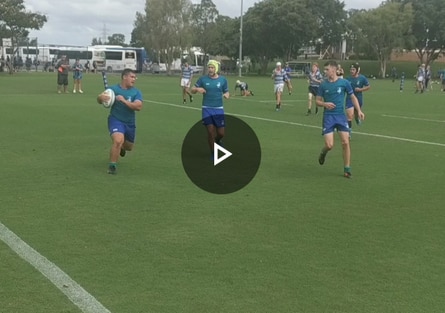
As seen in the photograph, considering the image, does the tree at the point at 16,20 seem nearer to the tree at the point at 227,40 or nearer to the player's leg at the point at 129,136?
the tree at the point at 227,40

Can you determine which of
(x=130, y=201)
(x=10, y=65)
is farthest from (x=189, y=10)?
(x=130, y=201)

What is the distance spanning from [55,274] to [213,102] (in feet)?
23.0

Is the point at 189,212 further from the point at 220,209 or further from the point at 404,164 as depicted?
the point at 404,164

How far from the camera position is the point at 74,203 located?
25.0 ft

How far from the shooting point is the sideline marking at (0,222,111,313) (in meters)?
4.46

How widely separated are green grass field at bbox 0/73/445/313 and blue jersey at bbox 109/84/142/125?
0.93 meters

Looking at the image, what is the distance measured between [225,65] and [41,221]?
93.5 m

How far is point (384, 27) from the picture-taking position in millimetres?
78438

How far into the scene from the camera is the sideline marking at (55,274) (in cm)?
446

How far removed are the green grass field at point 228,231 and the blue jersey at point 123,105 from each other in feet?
3.04

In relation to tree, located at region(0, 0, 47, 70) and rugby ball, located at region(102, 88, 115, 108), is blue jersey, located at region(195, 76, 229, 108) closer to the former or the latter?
rugby ball, located at region(102, 88, 115, 108)
